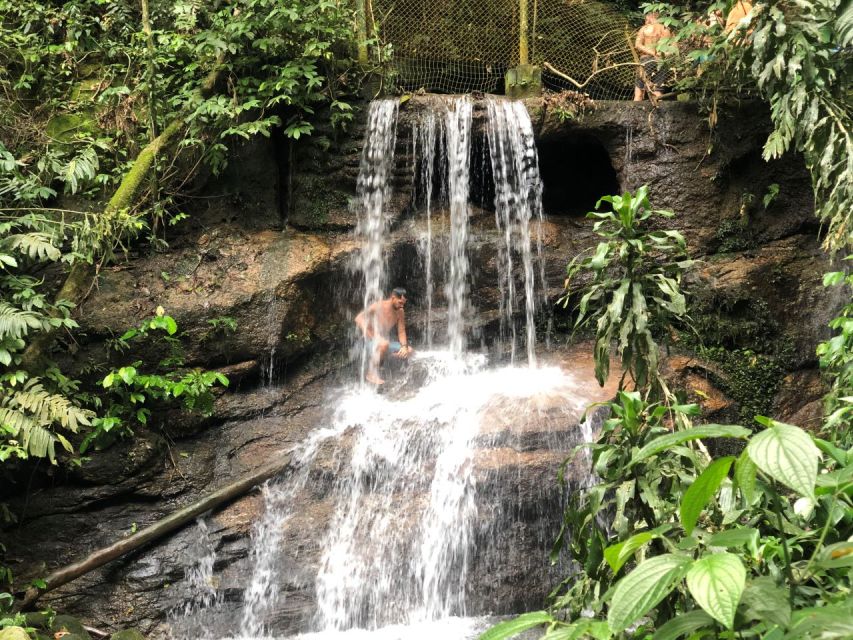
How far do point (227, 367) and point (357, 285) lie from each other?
1771mm

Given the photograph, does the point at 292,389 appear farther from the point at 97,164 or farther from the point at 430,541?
the point at 97,164

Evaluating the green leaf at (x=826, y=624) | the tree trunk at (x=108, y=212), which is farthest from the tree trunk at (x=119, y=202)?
the green leaf at (x=826, y=624)

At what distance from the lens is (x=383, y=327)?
8.01 m

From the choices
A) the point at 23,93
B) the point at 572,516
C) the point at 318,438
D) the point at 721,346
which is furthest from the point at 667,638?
the point at 23,93

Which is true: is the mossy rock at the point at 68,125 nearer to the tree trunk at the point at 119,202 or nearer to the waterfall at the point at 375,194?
the tree trunk at the point at 119,202

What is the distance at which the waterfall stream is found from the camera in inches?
219

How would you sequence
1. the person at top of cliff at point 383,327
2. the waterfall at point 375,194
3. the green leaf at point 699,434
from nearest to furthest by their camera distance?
the green leaf at point 699,434 < the person at top of cliff at point 383,327 < the waterfall at point 375,194

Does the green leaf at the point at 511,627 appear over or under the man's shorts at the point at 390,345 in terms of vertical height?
over

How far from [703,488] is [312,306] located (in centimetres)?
666

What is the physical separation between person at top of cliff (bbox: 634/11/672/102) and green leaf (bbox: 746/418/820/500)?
7.92 meters

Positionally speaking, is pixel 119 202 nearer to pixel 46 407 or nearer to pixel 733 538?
pixel 46 407

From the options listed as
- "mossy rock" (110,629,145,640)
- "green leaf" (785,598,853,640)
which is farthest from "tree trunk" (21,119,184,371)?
"green leaf" (785,598,853,640)

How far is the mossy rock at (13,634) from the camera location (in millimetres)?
4264

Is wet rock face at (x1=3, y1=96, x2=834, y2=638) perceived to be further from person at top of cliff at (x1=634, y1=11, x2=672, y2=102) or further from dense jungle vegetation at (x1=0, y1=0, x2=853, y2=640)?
person at top of cliff at (x1=634, y1=11, x2=672, y2=102)
